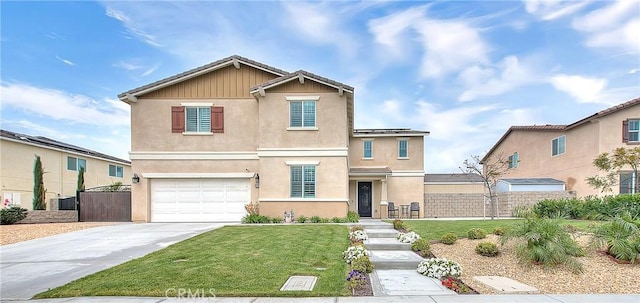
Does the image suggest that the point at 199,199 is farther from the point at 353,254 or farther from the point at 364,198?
the point at 353,254

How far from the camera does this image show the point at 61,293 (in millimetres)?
6250

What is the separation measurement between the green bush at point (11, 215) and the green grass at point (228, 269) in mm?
12286

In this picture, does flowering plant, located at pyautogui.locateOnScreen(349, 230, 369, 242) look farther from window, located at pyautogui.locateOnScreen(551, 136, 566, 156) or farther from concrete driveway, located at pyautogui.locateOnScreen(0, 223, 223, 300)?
window, located at pyautogui.locateOnScreen(551, 136, 566, 156)

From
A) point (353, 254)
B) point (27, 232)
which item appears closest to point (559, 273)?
point (353, 254)

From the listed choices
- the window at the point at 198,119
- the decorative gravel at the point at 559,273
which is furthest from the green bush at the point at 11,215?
the decorative gravel at the point at 559,273

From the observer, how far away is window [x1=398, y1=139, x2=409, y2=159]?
2302 centimetres

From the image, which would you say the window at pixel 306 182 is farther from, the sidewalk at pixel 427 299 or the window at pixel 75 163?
the window at pixel 75 163

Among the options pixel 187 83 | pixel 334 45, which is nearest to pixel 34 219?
pixel 187 83

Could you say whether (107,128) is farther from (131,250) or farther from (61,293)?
(61,293)

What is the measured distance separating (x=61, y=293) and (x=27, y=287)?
1256 mm

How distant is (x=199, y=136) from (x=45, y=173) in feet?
46.6

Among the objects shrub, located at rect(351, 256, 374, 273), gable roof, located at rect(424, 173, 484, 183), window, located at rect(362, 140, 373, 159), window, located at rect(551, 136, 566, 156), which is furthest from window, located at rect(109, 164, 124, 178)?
window, located at rect(551, 136, 566, 156)

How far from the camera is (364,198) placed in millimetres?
22312

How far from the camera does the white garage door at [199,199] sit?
55.9 feet
